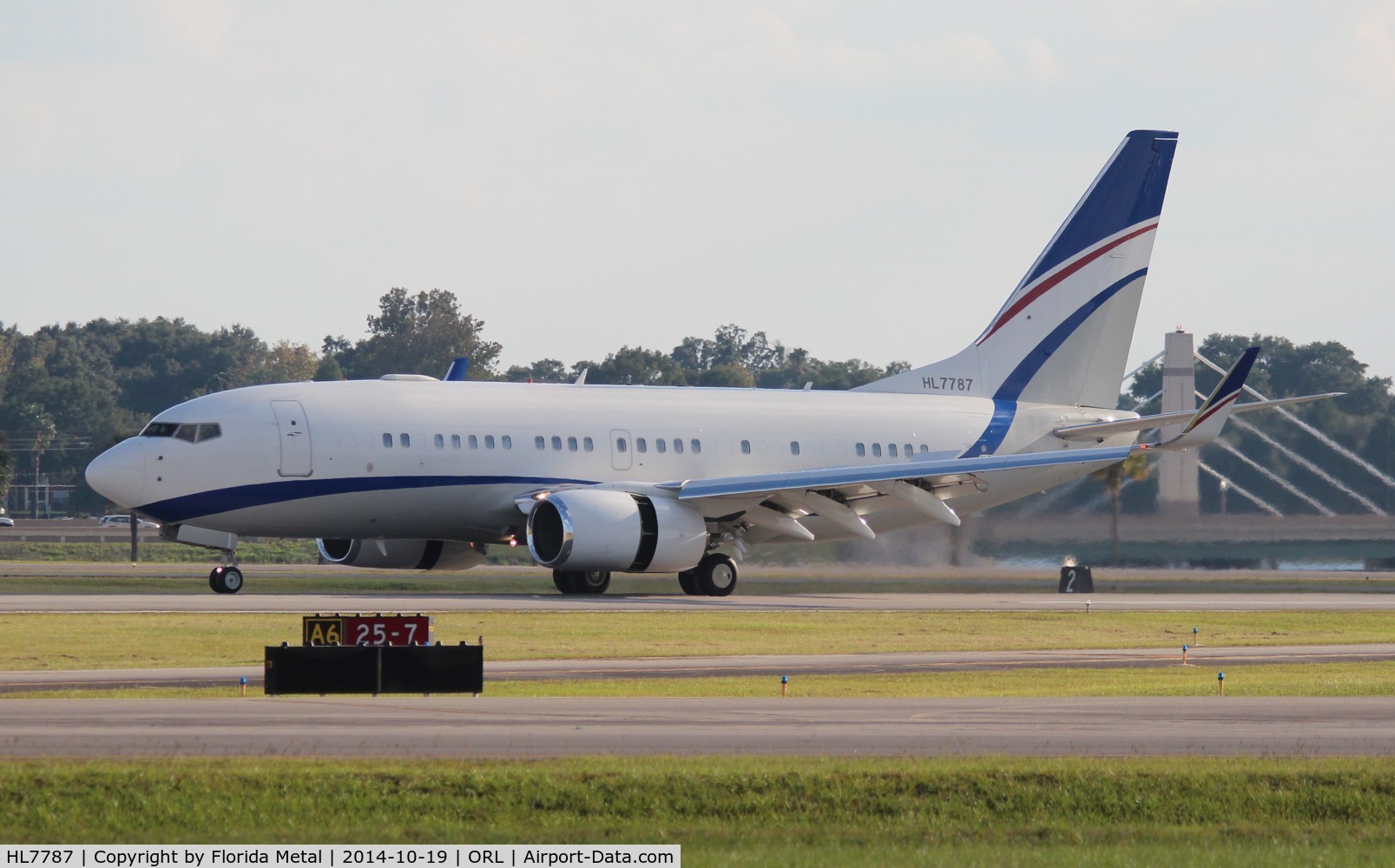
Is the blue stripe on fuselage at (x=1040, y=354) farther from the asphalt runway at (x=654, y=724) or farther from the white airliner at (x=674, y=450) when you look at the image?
the asphalt runway at (x=654, y=724)

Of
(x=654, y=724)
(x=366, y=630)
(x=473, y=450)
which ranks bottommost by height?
(x=654, y=724)

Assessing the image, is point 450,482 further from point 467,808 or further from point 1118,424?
point 467,808

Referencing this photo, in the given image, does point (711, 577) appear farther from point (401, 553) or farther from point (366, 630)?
point (366, 630)

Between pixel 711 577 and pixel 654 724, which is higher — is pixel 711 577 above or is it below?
Result: above

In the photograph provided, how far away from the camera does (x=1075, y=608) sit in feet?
134

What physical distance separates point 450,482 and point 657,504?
193 inches

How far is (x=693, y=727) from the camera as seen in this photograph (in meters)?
18.7

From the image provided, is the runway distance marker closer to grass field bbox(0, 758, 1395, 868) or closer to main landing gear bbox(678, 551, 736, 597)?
grass field bbox(0, 758, 1395, 868)

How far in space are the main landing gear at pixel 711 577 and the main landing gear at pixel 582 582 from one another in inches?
81.3

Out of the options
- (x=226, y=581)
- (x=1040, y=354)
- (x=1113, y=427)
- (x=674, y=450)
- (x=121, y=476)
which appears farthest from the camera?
(x=1040, y=354)

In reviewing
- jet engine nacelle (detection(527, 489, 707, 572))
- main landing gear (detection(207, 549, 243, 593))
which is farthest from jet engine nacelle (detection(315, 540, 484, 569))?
main landing gear (detection(207, 549, 243, 593))

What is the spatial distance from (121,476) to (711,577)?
46.1 feet

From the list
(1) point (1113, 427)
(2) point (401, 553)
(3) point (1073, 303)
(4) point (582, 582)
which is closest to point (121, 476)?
(2) point (401, 553)

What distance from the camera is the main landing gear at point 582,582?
144 feet
